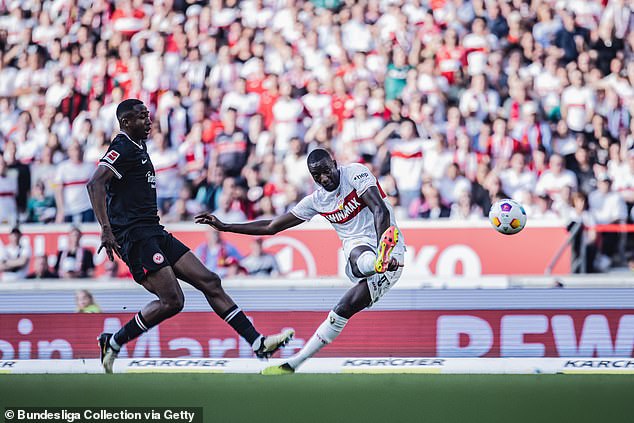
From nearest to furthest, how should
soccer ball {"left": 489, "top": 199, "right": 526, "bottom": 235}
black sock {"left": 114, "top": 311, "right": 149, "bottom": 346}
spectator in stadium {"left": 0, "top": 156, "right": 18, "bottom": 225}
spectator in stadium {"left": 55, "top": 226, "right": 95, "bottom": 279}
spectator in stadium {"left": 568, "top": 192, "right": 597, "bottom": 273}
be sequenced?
black sock {"left": 114, "top": 311, "right": 149, "bottom": 346}
soccer ball {"left": 489, "top": 199, "right": 526, "bottom": 235}
spectator in stadium {"left": 568, "top": 192, "right": 597, "bottom": 273}
spectator in stadium {"left": 55, "top": 226, "right": 95, "bottom": 279}
spectator in stadium {"left": 0, "top": 156, "right": 18, "bottom": 225}

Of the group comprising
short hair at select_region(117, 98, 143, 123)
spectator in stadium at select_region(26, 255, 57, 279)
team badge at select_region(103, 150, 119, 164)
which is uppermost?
short hair at select_region(117, 98, 143, 123)

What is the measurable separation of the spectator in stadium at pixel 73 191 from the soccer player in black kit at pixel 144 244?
20.3 ft

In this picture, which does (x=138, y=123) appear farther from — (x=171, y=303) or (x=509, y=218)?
(x=509, y=218)

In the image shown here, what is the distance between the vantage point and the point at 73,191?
591 inches

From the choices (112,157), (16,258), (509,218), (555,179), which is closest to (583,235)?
(555,179)

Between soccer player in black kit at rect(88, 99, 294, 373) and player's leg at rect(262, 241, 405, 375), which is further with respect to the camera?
player's leg at rect(262, 241, 405, 375)

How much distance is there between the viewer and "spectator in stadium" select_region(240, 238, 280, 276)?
13.1 m

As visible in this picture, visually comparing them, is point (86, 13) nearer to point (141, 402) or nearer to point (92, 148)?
point (92, 148)

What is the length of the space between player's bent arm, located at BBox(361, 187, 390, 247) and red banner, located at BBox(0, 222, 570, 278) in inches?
157

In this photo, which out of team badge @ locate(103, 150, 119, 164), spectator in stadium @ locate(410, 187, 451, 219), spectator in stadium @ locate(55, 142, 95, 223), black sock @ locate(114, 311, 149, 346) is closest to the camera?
team badge @ locate(103, 150, 119, 164)

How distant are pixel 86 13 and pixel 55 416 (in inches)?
486

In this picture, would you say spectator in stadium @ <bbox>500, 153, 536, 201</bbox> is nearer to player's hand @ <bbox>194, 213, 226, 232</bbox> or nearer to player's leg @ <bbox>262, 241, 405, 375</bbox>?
player's leg @ <bbox>262, 241, 405, 375</bbox>

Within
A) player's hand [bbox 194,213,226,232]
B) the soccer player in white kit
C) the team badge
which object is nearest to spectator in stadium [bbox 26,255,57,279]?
the soccer player in white kit

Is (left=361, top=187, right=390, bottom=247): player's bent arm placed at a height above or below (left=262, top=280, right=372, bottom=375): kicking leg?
above
